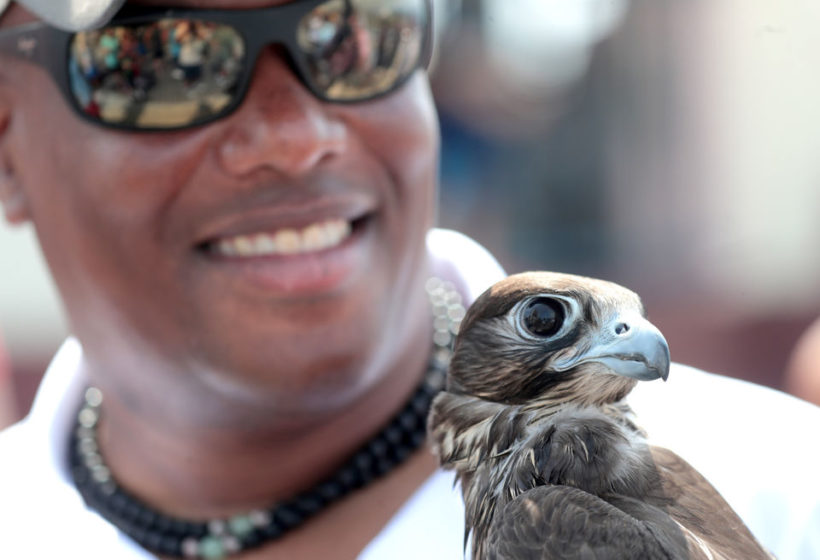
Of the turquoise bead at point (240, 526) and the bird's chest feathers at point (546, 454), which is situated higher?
the bird's chest feathers at point (546, 454)

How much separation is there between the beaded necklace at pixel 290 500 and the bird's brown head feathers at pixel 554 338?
1111 millimetres

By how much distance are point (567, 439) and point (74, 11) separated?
155 cm

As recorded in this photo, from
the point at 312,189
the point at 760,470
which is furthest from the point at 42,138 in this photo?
the point at 760,470

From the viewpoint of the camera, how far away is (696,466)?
2.18 metres

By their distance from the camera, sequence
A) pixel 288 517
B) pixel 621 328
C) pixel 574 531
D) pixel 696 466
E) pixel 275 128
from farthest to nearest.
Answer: pixel 288 517
pixel 275 128
pixel 696 466
pixel 621 328
pixel 574 531

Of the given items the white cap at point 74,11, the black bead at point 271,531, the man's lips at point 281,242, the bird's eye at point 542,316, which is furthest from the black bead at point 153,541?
the bird's eye at point 542,316

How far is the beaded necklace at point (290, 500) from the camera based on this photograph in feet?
9.20

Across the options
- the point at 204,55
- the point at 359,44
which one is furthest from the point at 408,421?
the point at 204,55

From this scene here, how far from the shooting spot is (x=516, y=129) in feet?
30.1

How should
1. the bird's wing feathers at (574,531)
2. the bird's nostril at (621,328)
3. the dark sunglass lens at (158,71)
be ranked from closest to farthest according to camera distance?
the bird's wing feathers at (574,531)
the bird's nostril at (621,328)
the dark sunglass lens at (158,71)

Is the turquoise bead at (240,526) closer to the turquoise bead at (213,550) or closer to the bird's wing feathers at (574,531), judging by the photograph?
the turquoise bead at (213,550)

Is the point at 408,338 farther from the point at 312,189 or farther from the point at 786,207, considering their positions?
the point at 786,207

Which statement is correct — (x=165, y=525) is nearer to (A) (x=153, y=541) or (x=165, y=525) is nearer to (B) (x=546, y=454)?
(A) (x=153, y=541)

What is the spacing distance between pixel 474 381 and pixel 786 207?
21.2ft
